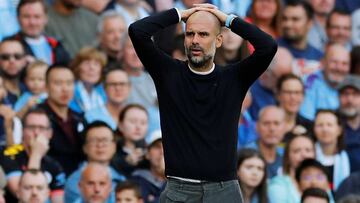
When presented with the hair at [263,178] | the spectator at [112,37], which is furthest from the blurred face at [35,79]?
the hair at [263,178]

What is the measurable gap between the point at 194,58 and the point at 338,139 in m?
5.08

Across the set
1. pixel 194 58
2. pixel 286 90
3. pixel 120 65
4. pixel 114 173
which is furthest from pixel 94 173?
pixel 194 58

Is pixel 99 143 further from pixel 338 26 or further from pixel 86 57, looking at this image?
pixel 338 26

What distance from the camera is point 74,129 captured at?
11492 mm

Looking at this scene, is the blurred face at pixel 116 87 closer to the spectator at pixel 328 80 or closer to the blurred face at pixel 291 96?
the blurred face at pixel 291 96

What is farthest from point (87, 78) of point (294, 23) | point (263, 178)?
point (294, 23)

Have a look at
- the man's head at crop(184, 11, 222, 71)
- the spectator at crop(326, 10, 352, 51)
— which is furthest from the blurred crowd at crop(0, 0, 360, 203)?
the man's head at crop(184, 11, 222, 71)

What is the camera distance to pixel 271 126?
12148mm

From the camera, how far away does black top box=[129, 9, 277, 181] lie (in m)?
7.80

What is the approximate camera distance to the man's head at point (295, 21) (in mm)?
13711

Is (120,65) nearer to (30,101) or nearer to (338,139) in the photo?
(30,101)

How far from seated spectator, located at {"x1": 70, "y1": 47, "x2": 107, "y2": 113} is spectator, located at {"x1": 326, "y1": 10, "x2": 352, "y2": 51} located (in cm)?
319

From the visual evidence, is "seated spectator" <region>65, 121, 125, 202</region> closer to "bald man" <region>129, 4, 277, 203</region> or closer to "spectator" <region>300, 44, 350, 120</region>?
"spectator" <region>300, 44, 350, 120</region>

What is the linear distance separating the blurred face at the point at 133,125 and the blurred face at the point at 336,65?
265 centimetres
